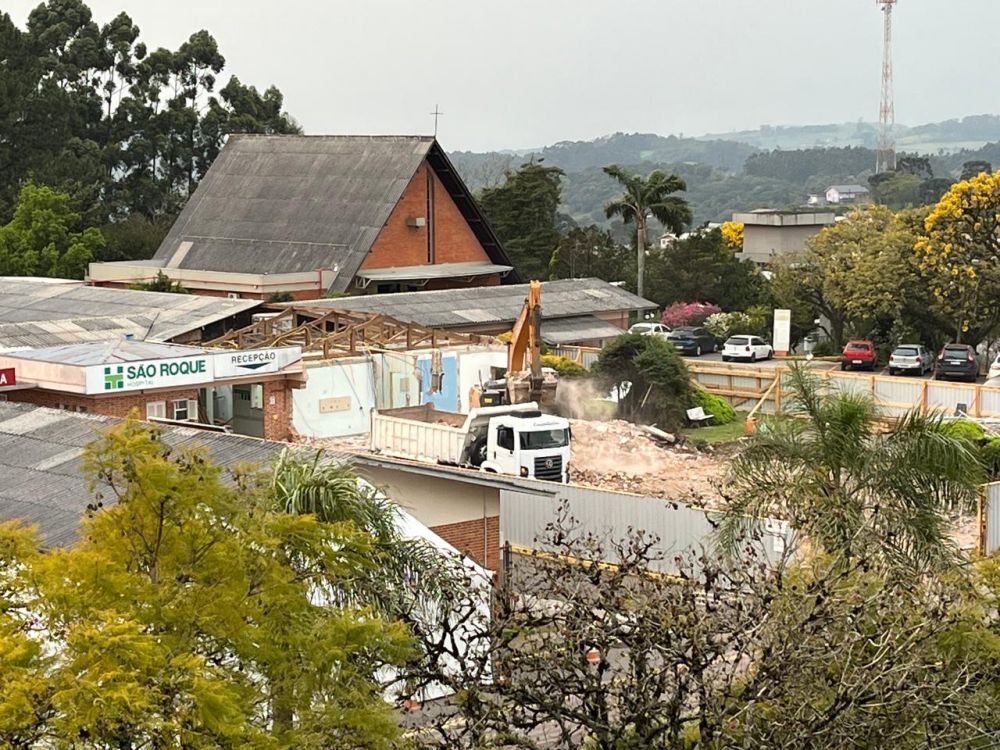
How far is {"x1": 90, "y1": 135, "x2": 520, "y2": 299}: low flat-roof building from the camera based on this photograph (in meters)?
70.3

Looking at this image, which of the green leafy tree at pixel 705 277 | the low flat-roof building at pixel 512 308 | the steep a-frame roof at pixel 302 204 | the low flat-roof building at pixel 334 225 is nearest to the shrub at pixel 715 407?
the low flat-roof building at pixel 512 308

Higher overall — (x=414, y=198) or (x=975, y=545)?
(x=414, y=198)

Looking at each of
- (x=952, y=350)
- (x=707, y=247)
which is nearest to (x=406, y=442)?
(x=952, y=350)

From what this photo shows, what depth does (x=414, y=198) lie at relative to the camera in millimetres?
74062

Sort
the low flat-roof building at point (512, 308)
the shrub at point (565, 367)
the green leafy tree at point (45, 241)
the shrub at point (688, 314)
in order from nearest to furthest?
the shrub at point (565, 367) → the low flat-roof building at point (512, 308) → the shrub at point (688, 314) → the green leafy tree at point (45, 241)

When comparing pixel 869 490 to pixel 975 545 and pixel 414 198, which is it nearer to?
pixel 975 545

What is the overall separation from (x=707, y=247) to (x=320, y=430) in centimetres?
4224

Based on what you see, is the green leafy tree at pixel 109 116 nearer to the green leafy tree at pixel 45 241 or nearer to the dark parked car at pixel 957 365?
the green leafy tree at pixel 45 241

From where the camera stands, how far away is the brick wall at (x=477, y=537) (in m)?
30.3

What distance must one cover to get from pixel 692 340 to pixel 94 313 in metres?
26.3

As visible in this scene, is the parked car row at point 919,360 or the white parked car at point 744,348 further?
the white parked car at point 744,348

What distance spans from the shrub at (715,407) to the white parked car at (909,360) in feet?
36.1

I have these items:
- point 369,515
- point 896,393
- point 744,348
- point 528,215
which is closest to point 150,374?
point 369,515

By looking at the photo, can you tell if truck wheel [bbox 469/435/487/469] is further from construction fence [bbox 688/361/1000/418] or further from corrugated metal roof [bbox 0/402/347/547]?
corrugated metal roof [bbox 0/402/347/547]
